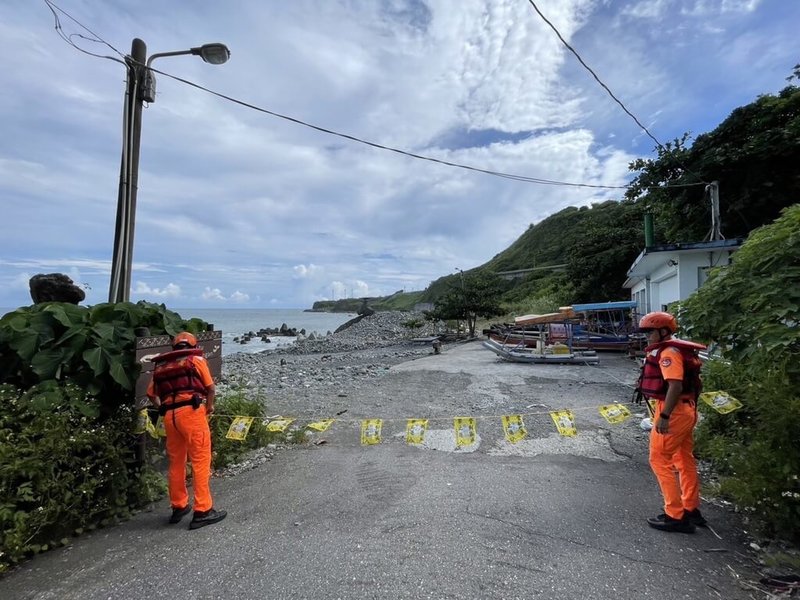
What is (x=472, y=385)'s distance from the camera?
1134 cm

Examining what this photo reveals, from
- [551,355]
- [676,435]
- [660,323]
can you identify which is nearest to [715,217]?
[551,355]

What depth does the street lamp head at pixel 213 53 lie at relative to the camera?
5.72m

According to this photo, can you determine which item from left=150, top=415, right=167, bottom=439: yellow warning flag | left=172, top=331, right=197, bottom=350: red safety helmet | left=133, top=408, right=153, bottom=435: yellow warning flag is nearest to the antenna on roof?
left=172, top=331, right=197, bottom=350: red safety helmet

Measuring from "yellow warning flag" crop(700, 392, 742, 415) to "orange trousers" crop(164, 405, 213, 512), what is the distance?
194 inches

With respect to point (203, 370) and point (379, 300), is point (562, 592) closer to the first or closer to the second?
point (203, 370)

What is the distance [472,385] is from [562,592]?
8508 millimetres

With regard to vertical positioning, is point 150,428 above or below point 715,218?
below

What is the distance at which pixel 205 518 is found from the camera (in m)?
3.91

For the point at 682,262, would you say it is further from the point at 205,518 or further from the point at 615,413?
the point at 205,518

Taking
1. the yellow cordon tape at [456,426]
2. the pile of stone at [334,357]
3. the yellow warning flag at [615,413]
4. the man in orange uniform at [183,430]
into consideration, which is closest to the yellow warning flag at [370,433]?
the yellow cordon tape at [456,426]

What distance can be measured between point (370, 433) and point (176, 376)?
272 cm

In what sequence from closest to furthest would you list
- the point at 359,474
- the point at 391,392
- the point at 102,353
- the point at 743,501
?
1. the point at 743,501
2. the point at 102,353
3. the point at 359,474
4. the point at 391,392

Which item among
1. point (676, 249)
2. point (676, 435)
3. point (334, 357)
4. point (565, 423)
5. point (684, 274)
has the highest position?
point (676, 249)

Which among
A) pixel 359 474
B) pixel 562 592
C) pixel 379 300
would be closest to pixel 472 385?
pixel 359 474
